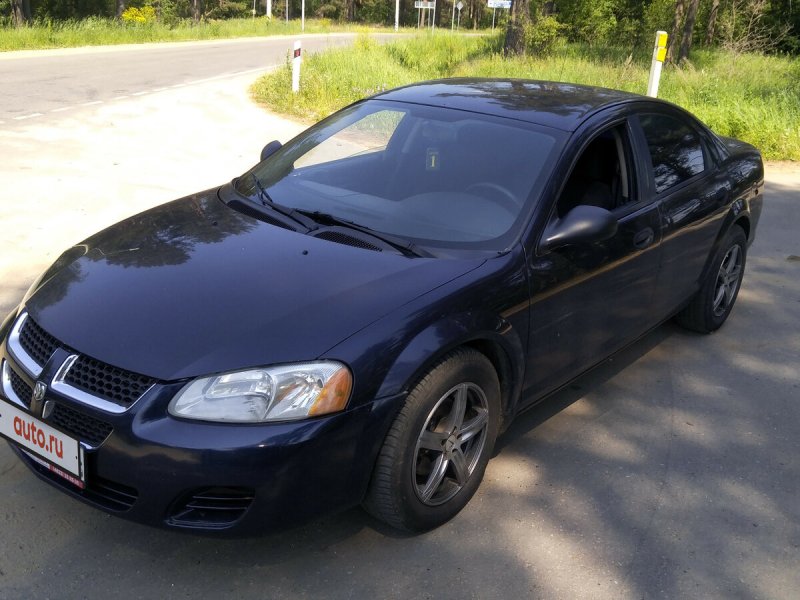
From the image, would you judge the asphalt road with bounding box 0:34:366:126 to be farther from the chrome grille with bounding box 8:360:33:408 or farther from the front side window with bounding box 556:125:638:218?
the front side window with bounding box 556:125:638:218

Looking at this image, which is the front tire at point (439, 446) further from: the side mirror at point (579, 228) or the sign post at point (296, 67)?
the sign post at point (296, 67)

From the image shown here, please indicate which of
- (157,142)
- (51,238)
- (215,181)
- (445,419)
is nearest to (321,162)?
(445,419)

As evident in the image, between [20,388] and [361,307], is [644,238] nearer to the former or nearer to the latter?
[361,307]

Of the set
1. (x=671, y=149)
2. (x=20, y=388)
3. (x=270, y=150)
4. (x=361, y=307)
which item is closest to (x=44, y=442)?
(x=20, y=388)

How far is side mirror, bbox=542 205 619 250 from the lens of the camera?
3.29 meters

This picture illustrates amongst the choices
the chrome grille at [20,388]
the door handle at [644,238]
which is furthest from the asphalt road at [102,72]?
the door handle at [644,238]

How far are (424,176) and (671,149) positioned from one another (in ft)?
5.13

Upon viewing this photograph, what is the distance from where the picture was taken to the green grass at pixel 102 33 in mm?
24172

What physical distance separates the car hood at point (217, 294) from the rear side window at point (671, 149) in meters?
1.55

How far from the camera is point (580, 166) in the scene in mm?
3631

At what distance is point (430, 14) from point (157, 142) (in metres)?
85.0

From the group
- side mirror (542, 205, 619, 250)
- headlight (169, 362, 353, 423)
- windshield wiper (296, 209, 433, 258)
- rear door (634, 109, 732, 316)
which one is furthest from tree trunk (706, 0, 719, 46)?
headlight (169, 362, 353, 423)

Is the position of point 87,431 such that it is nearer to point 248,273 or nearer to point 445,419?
point 248,273

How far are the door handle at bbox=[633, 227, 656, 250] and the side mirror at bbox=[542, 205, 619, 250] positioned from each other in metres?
0.52
